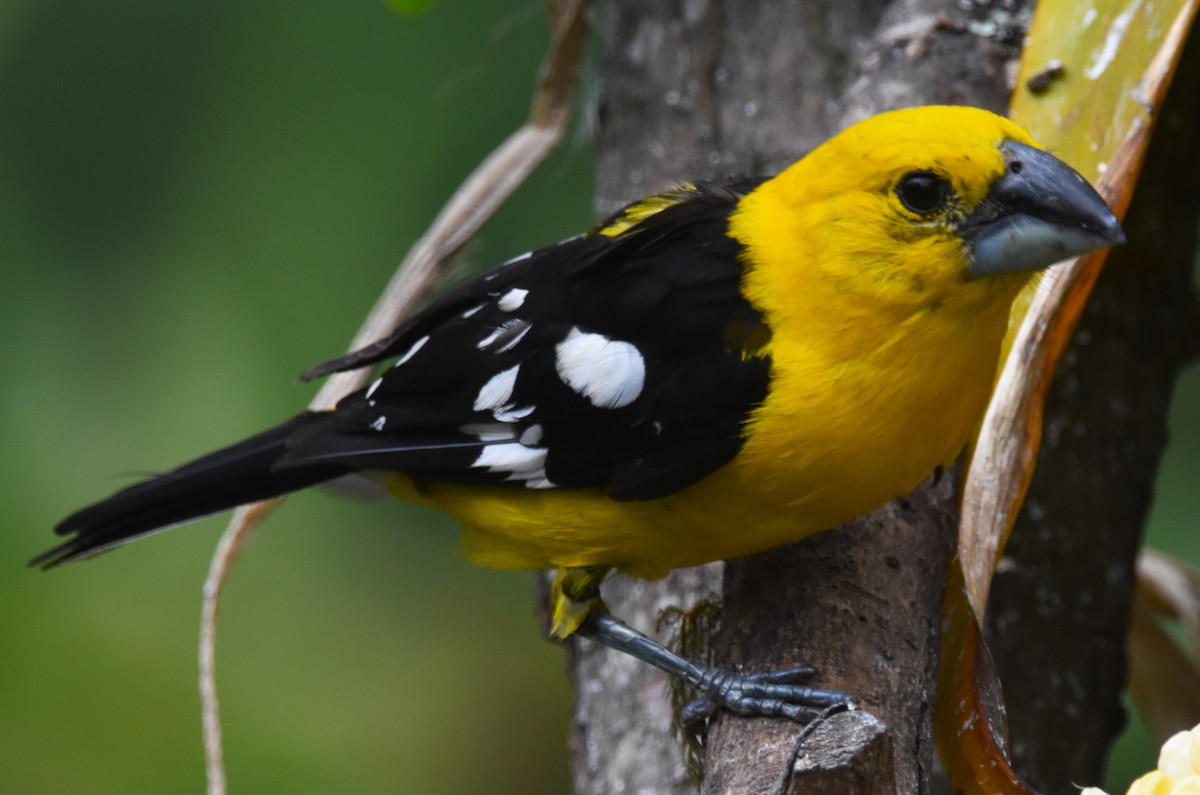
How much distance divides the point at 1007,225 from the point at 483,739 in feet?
5.64

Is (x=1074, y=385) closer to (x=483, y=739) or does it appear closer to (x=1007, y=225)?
(x=1007, y=225)

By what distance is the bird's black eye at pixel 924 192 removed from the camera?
1.47 metres

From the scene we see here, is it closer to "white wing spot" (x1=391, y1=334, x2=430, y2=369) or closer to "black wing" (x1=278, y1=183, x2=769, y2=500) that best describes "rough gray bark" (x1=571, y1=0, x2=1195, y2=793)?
"black wing" (x1=278, y1=183, x2=769, y2=500)

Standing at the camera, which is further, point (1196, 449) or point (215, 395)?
point (1196, 449)

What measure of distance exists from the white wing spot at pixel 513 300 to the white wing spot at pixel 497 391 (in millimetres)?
94

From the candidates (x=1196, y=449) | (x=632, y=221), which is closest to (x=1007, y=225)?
(x=632, y=221)

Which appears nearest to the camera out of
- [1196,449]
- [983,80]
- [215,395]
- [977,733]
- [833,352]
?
[977,733]

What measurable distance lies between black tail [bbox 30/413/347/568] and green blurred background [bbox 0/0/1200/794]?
2.20 ft

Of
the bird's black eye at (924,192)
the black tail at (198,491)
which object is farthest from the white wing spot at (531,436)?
the bird's black eye at (924,192)

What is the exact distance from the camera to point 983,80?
2.05 meters

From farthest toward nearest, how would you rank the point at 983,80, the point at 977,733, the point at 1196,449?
the point at 1196,449 < the point at 983,80 < the point at 977,733

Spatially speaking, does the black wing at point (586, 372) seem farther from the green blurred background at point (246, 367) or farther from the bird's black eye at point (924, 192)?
the green blurred background at point (246, 367)

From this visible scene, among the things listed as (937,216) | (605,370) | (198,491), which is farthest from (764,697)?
(198,491)

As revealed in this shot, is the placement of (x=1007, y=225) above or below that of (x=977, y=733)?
above
